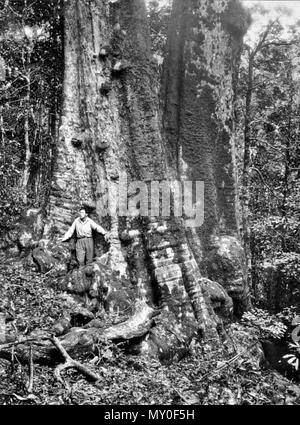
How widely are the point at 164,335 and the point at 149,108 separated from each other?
3.28m

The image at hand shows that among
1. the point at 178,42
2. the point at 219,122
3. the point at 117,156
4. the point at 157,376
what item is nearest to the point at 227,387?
the point at 157,376

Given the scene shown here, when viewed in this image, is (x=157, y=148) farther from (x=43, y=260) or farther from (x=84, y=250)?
(x=43, y=260)

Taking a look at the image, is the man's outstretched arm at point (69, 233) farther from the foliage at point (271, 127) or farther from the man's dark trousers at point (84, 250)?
the foliage at point (271, 127)

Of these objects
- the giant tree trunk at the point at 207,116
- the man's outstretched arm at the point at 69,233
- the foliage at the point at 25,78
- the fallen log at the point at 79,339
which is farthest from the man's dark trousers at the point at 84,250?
the foliage at the point at 25,78

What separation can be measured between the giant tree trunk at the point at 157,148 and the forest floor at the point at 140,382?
492 mm

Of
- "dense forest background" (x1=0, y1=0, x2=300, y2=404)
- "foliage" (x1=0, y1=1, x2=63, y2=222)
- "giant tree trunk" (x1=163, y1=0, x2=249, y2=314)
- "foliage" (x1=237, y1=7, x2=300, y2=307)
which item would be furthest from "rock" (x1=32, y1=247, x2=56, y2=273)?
"foliage" (x1=237, y1=7, x2=300, y2=307)

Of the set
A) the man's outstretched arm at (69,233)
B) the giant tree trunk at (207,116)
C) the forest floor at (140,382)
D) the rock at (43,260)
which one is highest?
the giant tree trunk at (207,116)

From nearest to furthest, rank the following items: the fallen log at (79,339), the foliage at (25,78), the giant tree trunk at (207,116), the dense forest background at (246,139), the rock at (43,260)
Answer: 1. the fallen log at (79,339)
2. the rock at (43,260)
3. the giant tree trunk at (207,116)
4. the dense forest background at (246,139)
5. the foliage at (25,78)

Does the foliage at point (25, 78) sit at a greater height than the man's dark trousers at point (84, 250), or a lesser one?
greater

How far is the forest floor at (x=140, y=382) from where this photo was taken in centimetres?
360

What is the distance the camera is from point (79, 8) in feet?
20.7

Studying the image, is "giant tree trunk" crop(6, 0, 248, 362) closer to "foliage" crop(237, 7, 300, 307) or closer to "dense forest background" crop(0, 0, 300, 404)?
"dense forest background" crop(0, 0, 300, 404)

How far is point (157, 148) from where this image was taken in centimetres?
612

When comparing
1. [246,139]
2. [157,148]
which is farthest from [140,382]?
[246,139]
